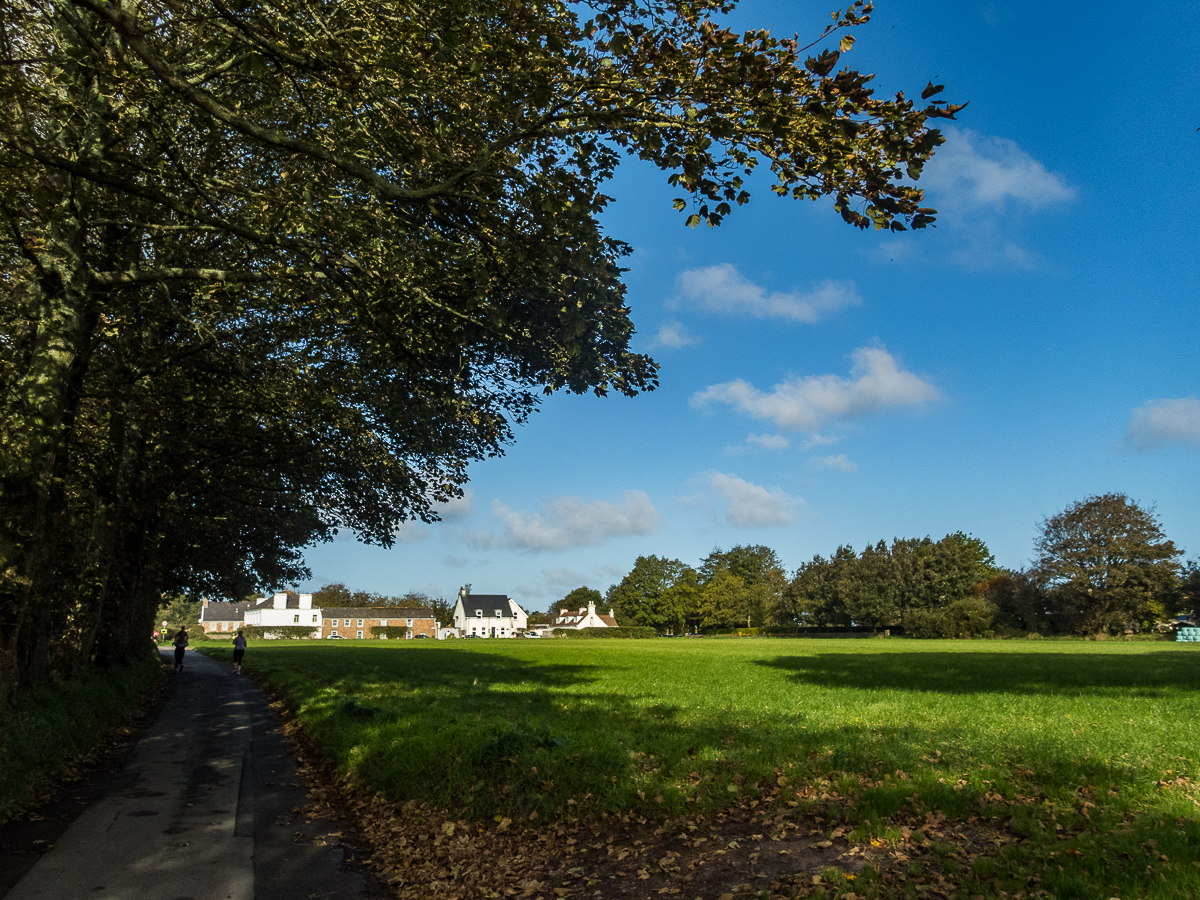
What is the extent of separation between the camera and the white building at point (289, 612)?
146 meters

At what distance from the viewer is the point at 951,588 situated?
296 ft

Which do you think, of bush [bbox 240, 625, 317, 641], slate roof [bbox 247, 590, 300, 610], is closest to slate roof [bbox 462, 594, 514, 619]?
bush [bbox 240, 625, 317, 641]

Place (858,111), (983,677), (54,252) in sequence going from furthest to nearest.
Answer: (983,677)
(54,252)
(858,111)

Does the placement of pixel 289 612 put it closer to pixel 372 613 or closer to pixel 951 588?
pixel 372 613

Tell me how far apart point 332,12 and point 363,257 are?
2.99m

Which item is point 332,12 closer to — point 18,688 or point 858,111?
point 858,111

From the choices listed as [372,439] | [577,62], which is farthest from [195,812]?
[577,62]

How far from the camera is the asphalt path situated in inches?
277

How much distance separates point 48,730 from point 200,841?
4.86 m

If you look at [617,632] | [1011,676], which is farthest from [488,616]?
[1011,676]

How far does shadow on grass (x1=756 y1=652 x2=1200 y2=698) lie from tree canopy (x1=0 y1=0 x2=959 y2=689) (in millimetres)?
11931

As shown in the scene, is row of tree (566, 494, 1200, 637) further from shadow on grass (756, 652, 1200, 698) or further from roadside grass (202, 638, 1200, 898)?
roadside grass (202, 638, 1200, 898)

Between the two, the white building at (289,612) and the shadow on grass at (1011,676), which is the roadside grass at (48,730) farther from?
the white building at (289,612)

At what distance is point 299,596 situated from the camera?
15012 cm
